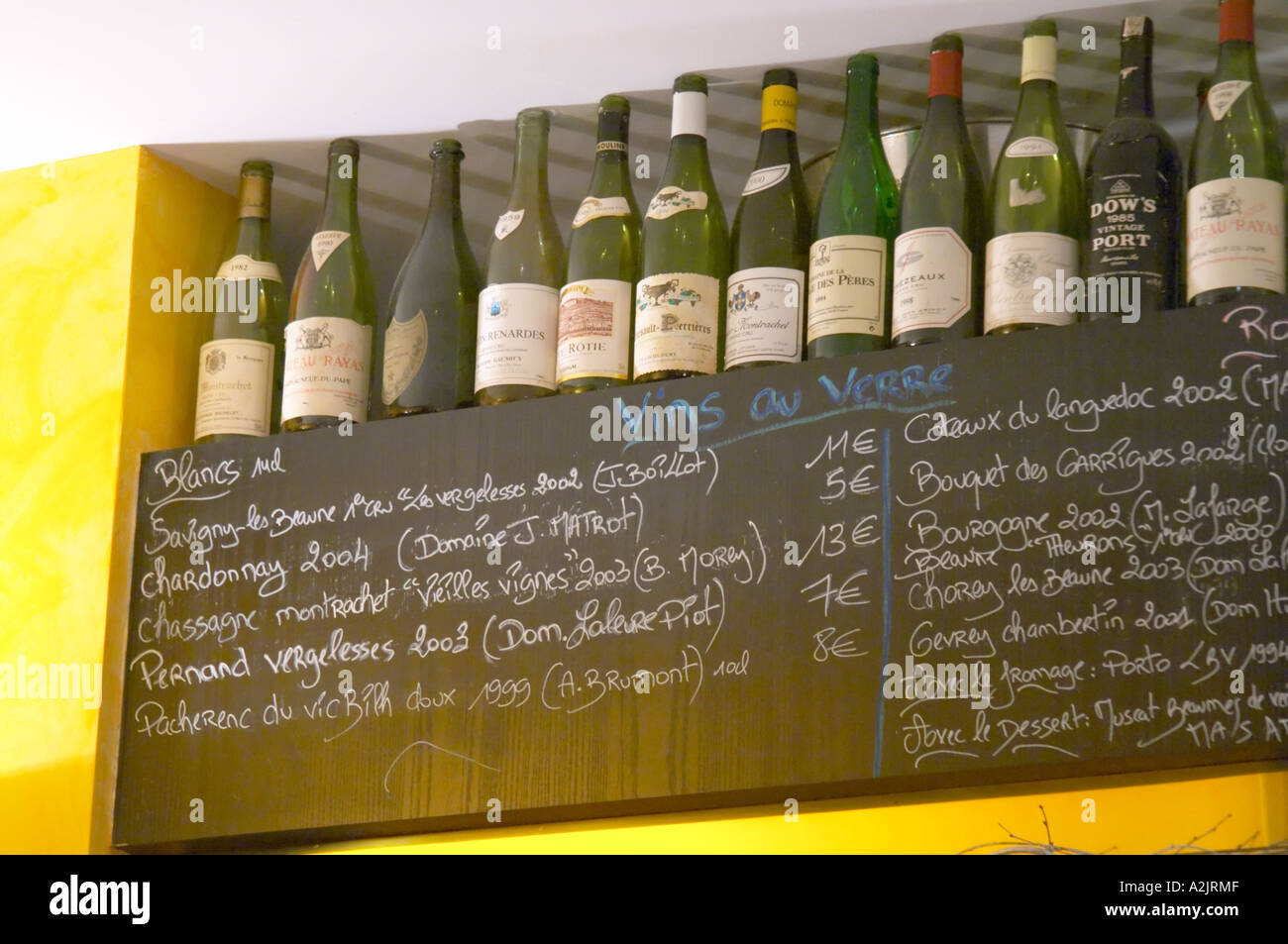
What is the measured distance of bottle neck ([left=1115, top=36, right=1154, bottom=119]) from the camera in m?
2.07

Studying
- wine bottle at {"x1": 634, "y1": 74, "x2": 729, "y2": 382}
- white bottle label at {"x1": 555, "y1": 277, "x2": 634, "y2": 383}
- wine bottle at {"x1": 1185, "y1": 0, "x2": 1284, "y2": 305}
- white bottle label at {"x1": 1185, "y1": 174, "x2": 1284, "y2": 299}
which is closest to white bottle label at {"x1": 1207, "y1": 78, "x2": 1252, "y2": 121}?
wine bottle at {"x1": 1185, "y1": 0, "x2": 1284, "y2": 305}

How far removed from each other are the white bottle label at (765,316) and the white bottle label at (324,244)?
622 mm

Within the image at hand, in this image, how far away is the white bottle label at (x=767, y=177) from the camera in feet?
7.35

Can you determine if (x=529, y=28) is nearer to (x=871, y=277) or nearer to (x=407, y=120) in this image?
(x=407, y=120)

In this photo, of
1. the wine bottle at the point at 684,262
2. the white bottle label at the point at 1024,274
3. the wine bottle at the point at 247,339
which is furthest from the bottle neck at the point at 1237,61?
the wine bottle at the point at 247,339

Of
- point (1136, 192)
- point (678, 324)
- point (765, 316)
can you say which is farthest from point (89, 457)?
point (1136, 192)

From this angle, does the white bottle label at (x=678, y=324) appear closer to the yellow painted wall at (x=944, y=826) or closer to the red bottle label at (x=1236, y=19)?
the yellow painted wall at (x=944, y=826)

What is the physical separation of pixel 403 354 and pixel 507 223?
0.22m

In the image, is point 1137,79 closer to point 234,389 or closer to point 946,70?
point 946,70

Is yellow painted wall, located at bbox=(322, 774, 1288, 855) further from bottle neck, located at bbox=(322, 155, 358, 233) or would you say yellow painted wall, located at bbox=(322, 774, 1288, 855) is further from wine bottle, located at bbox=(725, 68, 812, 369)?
bottle neck, located at bbox=(322, 155, 358, 233)

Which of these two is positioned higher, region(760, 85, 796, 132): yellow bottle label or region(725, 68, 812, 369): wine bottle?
region(760, 85, 796, 132): yellow bottle label

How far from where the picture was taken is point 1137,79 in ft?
6.81

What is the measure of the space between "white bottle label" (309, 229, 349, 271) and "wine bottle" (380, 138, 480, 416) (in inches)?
3.7

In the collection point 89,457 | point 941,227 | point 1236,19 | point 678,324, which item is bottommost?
point 89,457
